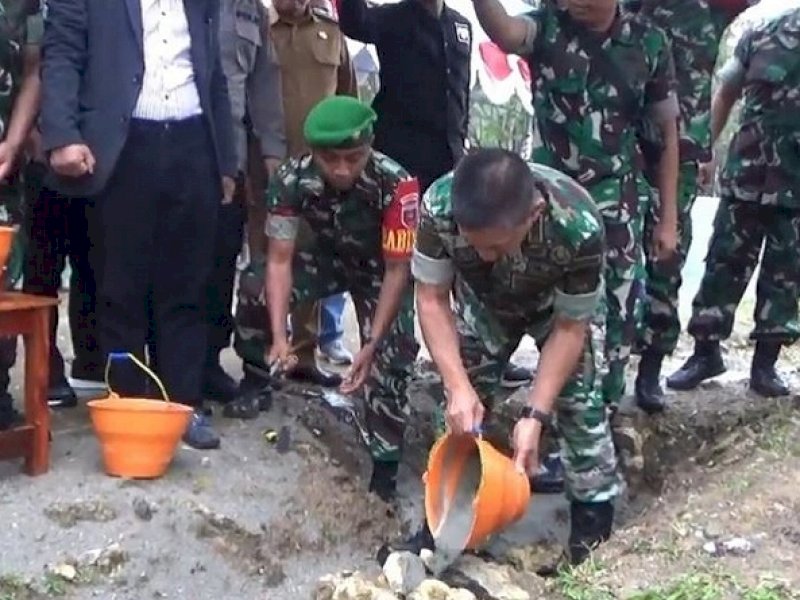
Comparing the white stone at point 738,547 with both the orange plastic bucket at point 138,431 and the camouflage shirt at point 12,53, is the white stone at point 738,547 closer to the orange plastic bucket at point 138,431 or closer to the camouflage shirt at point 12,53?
the orange plastic bucket at point 138,431

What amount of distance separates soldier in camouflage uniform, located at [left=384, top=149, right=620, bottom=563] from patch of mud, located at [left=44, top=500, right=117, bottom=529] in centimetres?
95

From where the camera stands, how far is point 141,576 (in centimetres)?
427

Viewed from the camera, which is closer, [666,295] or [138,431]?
[138,431]

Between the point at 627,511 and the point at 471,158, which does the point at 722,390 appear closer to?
the point at 627,511

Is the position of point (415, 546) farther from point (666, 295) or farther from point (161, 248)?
point (666, 295)

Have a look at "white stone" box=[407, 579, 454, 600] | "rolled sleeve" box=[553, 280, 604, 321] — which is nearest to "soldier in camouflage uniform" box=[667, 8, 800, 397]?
"rolled sleeve" box=[553, 280, 604, 321]

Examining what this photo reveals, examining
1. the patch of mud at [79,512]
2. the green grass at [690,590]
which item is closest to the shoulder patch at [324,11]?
the patch of mud at [79,512]

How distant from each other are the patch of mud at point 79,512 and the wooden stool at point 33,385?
0.90 ft

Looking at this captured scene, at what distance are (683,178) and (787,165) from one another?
0.46m

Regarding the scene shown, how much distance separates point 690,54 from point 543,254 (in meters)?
2.20

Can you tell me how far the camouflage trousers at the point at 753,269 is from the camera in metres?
6.31

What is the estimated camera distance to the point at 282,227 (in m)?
5.14

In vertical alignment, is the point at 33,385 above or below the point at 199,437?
above

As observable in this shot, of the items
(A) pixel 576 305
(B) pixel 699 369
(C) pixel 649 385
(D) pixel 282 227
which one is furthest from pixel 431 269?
(B) pixel 699 369
